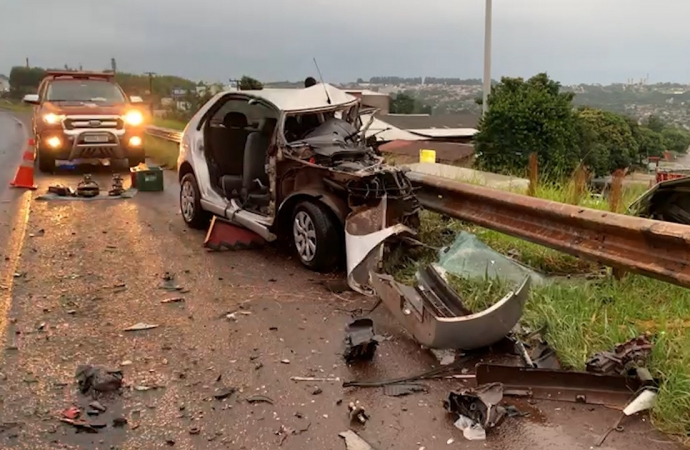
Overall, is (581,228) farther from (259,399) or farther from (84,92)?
(84,92)

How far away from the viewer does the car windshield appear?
50.8 ft

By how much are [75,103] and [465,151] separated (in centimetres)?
1907

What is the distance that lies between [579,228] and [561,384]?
64.7 inches

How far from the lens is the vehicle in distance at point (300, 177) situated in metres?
6.37

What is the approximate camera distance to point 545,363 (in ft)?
14.3

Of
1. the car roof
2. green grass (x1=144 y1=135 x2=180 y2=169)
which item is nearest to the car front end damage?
the car roof

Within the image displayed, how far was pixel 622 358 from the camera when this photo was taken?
4.02 m

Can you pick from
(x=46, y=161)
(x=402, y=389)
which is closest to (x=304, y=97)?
(x=402, y=389)

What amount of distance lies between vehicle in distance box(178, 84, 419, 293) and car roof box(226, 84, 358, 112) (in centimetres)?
1

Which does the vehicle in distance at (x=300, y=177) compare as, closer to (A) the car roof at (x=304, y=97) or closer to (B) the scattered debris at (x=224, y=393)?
(A) the car roof at (x=304, y=97)

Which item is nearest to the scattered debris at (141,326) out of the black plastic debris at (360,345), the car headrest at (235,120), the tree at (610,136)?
the black plastic debris at (360,345)

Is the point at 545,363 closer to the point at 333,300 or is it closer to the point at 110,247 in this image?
the point at 333,300

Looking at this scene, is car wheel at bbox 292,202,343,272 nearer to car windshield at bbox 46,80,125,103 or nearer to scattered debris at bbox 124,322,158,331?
scattered debris at bbox 124,322,158,331

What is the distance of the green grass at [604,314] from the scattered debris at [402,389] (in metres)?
0.96
